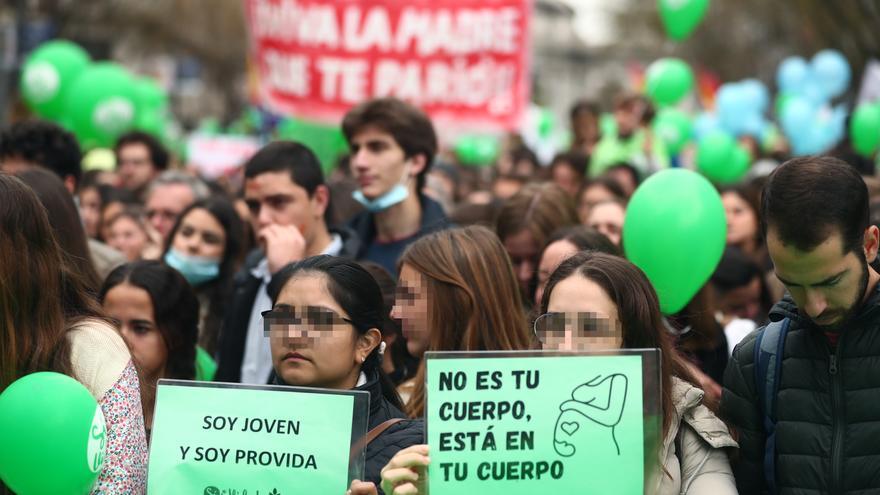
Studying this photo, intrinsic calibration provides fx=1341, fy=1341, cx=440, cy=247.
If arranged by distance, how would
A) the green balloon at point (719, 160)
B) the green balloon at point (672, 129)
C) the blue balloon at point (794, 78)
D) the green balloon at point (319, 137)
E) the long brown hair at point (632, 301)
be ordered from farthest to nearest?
the blue balloon at point (794, 78) → the green balloon at point (672, 129) → the green balloon at point (719, 160) → the green balloon at point (319, 137) → the long brown hair at point (632, 301)

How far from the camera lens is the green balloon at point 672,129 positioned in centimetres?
1502

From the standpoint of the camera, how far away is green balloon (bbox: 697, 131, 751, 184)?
1284cm

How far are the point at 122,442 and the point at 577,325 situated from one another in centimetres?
119

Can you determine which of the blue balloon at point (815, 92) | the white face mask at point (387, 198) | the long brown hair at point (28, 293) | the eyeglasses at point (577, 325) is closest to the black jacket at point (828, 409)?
the eyeglasses at point (577, 325)

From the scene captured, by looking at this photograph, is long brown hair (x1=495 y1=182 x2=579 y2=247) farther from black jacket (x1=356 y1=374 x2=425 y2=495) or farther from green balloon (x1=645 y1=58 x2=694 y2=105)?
green balloon (x1=645 y1=58 x2=694 y2=105)

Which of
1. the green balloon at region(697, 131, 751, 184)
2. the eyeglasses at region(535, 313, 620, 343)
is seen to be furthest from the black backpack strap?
the green balloon at region(697, 131, 751, 184)

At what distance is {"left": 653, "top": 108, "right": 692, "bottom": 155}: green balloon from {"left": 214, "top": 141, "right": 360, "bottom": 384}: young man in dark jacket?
29.7 feet

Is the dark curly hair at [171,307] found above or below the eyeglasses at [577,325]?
above

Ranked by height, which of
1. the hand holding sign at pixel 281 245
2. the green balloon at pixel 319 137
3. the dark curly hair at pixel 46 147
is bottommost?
the hand holding sign at pixel 281 245

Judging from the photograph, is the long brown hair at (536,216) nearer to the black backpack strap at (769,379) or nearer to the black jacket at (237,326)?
the black jacket at (237,326)

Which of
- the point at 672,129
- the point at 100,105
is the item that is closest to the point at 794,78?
the point at 672,129

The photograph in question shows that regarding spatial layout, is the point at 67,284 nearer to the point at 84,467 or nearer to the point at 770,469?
the point at 84,467

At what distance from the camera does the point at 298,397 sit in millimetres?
3348

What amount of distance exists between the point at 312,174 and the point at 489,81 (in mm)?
4655
